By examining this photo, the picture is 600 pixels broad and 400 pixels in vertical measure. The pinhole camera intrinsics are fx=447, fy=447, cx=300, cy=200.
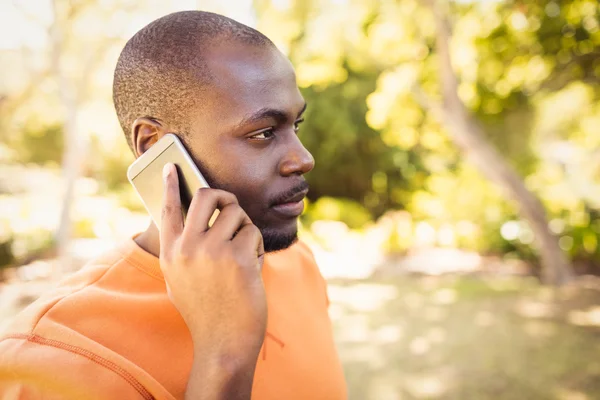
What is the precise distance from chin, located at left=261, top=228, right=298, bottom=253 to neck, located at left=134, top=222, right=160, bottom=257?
1.05ft

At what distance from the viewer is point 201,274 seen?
93cm

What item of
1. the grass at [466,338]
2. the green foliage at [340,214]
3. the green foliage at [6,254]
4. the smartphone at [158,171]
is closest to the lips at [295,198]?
the smartphone at [158,171]

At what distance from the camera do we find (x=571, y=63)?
614 centimetres

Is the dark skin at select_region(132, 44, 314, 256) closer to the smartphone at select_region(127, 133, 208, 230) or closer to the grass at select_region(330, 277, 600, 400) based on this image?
the smartphone at select_region(127, 133, 208, 230)

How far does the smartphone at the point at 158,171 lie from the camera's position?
1.21 meters

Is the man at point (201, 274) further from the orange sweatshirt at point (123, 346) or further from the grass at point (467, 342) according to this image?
the grass at point (467, 342)

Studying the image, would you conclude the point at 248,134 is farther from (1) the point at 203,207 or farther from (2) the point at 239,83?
(1) the point at 203,207

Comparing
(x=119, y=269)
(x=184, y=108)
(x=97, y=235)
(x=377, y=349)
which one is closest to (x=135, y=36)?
(x=184, y=108)

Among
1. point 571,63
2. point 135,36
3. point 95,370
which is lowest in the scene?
point 95,370

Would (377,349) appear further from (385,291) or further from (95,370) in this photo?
(95,370)

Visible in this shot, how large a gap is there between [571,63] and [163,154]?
6.62 m

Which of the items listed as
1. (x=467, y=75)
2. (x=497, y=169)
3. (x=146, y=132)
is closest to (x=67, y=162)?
(x=467, y=75)

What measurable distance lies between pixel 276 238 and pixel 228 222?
40cm

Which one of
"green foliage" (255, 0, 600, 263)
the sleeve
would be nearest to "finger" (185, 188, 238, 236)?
the sleeve
